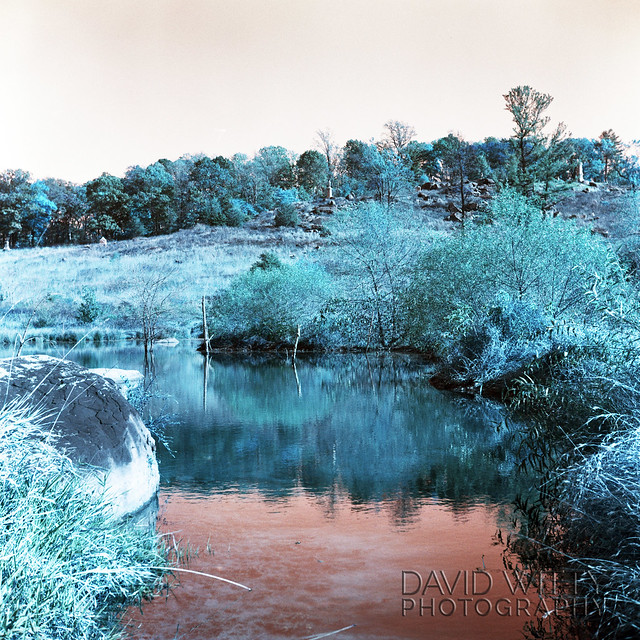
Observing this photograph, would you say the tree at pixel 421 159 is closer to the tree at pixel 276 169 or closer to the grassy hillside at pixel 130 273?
the tree at pixel 276 169

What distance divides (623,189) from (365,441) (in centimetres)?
4999

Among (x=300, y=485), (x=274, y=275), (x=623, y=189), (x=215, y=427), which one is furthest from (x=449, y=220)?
(x=300, y=485)

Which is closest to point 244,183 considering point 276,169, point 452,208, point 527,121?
point 276,169

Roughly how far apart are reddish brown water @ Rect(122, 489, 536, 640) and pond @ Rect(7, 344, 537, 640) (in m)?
0.01

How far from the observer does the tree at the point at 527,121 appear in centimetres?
3841

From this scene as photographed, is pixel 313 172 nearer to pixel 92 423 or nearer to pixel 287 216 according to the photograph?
pixel 287 216

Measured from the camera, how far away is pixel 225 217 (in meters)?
56.2

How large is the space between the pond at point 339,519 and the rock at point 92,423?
0.46m

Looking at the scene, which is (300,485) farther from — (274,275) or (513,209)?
(274,275)

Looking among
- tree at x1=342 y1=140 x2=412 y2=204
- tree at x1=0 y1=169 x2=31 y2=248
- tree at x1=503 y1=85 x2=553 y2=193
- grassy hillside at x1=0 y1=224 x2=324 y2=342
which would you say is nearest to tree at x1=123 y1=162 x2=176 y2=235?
grassy hillside at x1=0 y1=224 x2=324 y2=342

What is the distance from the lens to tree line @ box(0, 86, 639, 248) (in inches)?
2136

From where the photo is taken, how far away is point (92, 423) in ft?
18.9

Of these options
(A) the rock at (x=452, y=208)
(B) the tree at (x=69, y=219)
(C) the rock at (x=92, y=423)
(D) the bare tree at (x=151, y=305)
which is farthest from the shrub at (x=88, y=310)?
(C) the rock at (x=92, y=423)

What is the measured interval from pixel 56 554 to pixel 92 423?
7.55 ft
